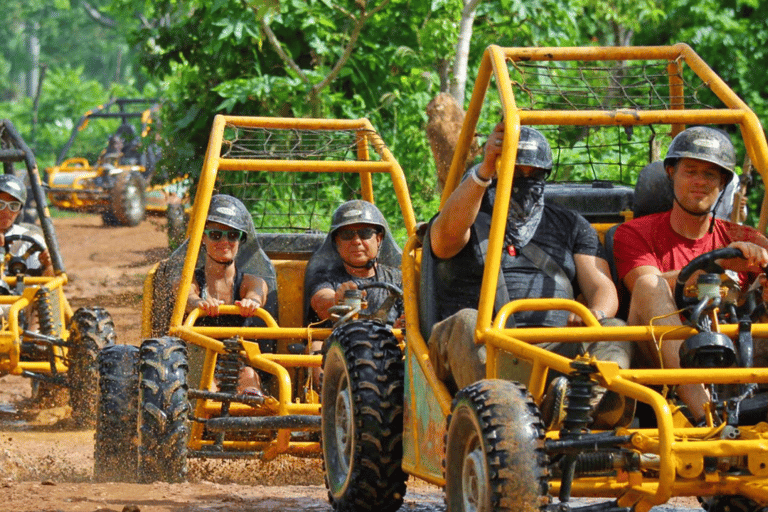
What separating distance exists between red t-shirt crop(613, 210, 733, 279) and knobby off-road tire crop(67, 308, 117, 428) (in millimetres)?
4901

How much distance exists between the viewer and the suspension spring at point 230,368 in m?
7.39

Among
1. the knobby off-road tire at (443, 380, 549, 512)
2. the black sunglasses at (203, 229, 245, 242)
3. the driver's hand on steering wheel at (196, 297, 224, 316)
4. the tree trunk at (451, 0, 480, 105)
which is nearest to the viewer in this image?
the knobby off-road tire at (443, 380, 549, 512)

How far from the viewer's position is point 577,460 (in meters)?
4.30

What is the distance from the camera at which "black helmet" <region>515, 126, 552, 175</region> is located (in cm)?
538

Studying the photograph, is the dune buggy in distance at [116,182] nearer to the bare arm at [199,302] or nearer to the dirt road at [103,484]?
the dirt road at [103,484]

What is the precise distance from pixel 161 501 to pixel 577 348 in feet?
6.85

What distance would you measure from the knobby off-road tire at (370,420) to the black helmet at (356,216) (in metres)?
2.29

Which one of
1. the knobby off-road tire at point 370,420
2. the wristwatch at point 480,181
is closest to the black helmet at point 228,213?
the knobby off-road tire at point 370,420

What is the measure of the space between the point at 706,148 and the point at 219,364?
9.82ft

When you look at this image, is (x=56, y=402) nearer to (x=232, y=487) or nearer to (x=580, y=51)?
(x=232, y=487)

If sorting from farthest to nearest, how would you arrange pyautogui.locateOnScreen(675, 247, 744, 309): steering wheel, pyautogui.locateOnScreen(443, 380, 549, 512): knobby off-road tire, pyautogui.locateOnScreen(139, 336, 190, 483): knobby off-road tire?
pyautogui.locateOnScreen(139, 336, 190, 483): knobby off-road tire, pyautogui.locateOnScreen(675, 247, 744, 309): steering wheel, pyautogui.locateOnScreen(443, 380, 549, 512): knobby off-road tire

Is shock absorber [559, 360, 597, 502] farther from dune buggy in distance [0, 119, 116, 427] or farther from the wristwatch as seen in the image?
dune buggy in distance [0, 119, 116, 427]

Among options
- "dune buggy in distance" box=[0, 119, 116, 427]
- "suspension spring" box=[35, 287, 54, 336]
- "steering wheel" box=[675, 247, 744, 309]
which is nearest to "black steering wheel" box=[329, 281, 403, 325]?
"steering wheel" box=[675, 247, 744, 309]

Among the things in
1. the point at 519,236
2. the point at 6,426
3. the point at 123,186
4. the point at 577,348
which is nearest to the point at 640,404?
the point at 577,348
